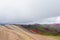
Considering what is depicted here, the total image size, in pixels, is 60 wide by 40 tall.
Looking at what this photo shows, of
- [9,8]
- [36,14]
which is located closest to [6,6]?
[9,8]

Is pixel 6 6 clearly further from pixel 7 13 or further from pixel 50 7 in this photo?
pixel 50 7

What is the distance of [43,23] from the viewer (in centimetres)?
48

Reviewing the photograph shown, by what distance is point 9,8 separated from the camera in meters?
0.43

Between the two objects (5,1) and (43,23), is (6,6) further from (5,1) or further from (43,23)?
(43,23)

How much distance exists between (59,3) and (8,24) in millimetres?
236

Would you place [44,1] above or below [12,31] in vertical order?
above

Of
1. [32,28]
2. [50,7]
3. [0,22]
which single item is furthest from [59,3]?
[0,22]

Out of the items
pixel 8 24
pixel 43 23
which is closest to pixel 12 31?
pixel 8 24

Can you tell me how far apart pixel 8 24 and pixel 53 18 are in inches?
8.0

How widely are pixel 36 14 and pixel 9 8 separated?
0.12m

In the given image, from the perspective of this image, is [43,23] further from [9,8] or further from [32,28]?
[9,8]

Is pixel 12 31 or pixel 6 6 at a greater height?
pixel 6 6

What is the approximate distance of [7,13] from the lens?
432 millimetres

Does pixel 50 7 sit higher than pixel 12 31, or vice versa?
pixel 50 7
